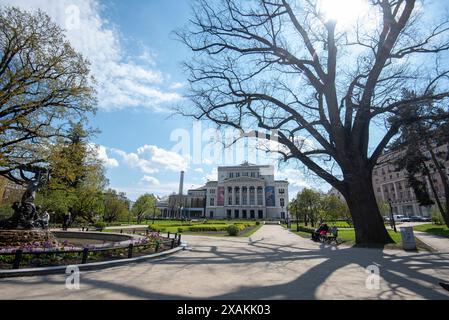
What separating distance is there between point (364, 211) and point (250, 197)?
91595 millimetres

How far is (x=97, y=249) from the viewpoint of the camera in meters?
9.20

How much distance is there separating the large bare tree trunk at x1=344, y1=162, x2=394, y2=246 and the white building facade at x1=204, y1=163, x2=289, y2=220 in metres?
85.4

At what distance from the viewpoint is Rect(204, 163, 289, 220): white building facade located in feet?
338

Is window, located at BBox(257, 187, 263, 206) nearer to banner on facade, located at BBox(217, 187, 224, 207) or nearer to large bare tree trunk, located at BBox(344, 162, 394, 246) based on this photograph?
banner on facade, located at BBox(217, 187, 224, 207)

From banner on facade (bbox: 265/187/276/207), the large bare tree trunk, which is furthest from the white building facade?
the large bare tree trunk

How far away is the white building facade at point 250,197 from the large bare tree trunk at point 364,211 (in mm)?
85436

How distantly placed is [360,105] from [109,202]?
53.8 m

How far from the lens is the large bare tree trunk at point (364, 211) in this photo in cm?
1441

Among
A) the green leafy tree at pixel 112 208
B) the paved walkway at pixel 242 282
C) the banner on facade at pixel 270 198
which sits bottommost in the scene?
the paved walkway at pixel 242 282

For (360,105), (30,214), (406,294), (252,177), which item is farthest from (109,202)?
(252,177)

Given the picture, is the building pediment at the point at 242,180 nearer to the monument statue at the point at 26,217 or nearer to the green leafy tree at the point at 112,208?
the green leafy tree at the point at 112,208

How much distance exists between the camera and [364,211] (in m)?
14.5

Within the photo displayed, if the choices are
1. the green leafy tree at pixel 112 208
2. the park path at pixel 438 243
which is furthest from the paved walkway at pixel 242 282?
the green leafy tree at pixel 112 208

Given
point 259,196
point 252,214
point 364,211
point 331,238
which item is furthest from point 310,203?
point 252,214
